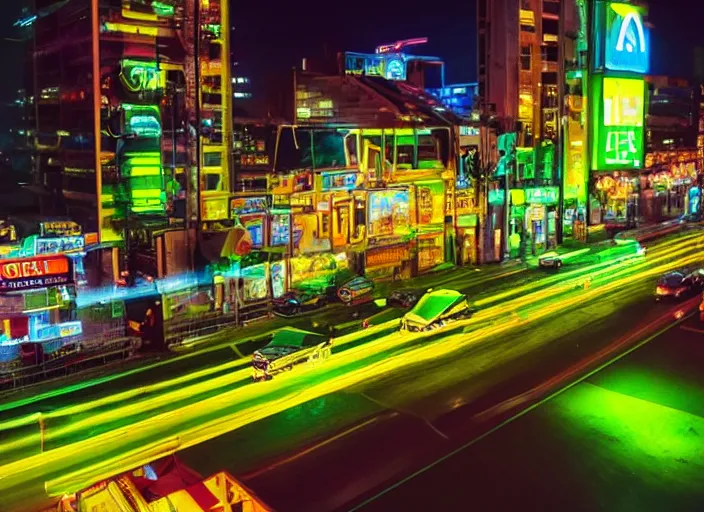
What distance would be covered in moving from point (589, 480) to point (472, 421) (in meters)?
3.93

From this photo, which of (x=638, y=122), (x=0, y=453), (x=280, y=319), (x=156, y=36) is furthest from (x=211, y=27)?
(x=638, y=122)

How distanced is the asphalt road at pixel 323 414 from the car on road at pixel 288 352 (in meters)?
0.40

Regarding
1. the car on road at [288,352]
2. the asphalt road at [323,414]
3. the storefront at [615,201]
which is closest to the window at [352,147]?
the asphalt road at [323,414]

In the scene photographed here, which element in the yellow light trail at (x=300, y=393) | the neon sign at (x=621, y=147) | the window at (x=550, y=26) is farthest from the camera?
the neon sign at (x=621, y=147)

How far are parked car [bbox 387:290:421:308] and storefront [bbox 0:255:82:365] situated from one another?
13594mm

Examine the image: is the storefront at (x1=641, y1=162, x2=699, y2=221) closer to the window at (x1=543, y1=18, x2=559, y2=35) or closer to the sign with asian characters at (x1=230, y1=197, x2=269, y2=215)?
the window at (x1=543, y1=18, x2=559, y2=35)

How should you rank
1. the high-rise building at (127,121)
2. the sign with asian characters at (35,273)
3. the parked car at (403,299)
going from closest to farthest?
1. the sign with asian characters at (35,273)
2. the high-rise building at (127,121)
3. the parked car at (403,299)

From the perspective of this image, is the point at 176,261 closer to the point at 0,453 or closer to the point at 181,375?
the point at 181,375

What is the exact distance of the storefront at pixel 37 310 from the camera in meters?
23.2

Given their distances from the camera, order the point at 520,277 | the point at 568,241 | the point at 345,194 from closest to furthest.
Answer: the point at 345,194 < the point at 520,277 < the point at 568,241

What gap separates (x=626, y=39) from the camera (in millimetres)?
51406

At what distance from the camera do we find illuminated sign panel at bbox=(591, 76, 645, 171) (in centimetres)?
5103

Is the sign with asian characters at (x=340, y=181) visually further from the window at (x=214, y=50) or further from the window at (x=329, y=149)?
the window at (x=214, y=50)

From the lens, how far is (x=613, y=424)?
19.5 meters
